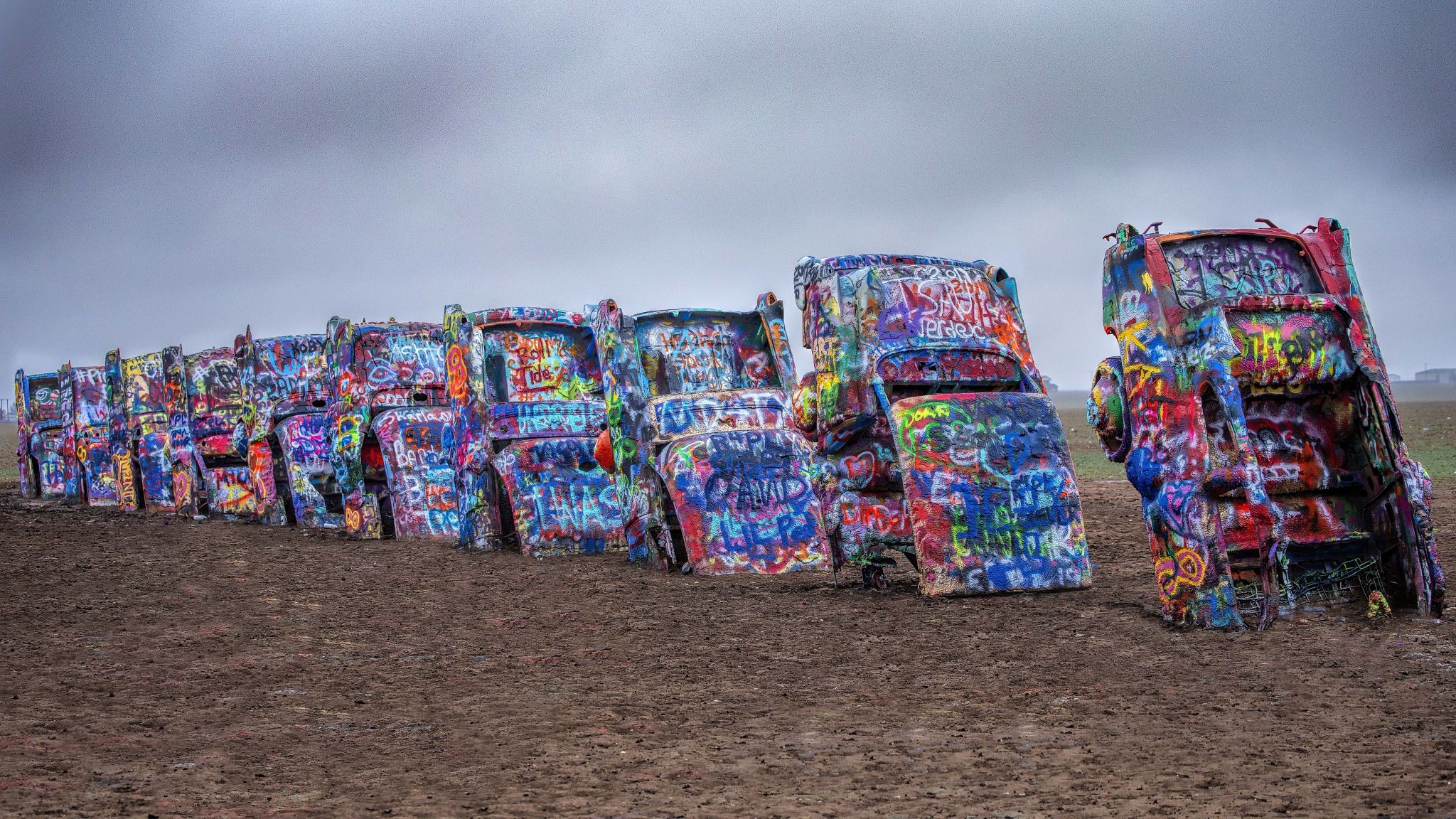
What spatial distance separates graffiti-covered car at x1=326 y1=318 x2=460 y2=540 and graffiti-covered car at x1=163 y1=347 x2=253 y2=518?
4.20 metres

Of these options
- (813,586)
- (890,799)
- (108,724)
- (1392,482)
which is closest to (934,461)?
(813,586)

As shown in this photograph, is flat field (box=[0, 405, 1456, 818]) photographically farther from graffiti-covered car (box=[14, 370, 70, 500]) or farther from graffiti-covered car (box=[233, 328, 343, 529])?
graffiti-covered car (box=[14, 370, 70, 500])

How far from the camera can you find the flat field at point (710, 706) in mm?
4590

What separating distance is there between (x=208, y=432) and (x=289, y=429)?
9.65ft

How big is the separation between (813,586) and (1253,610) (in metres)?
3.39

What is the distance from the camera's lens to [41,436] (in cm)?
2639

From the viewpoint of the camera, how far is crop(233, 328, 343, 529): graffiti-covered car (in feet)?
55.2

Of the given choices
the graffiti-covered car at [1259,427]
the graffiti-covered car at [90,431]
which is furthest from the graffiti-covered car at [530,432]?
the graffiti-covered car at [90,431]

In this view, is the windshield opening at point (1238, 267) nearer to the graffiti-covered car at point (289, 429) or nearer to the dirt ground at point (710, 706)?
the dirt ground at point (710, 706)

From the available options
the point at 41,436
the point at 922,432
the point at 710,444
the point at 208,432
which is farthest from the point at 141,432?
the point at 922,432

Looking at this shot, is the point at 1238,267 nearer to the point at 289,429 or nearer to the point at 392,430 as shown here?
the point at 392,430

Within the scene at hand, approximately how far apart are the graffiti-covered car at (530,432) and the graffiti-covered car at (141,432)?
9101mm

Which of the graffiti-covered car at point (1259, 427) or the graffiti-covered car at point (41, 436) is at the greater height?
the graffiti-covered car at point (41, 436)

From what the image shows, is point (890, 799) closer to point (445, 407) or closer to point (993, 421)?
point (993, 421)
